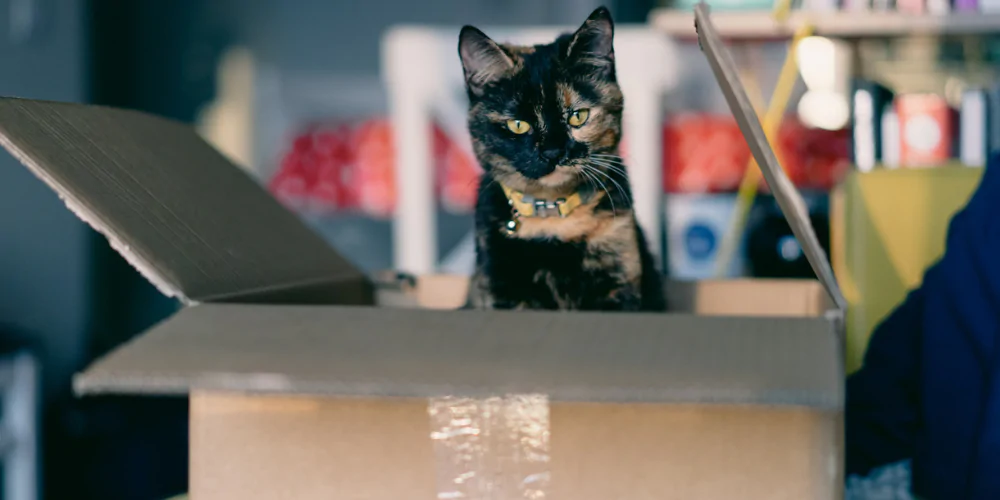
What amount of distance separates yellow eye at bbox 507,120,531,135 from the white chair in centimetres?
139

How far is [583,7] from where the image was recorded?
324 centimetres

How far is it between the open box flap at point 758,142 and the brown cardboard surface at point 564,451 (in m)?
0.12

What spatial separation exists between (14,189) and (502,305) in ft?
7.04

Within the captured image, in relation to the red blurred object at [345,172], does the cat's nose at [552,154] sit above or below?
below

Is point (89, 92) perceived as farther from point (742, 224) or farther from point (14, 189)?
point (742, 224)

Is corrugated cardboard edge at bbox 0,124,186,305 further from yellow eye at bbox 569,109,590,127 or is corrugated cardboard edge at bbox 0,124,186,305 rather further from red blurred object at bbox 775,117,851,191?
red blurred object at bbox 775,117,851,191

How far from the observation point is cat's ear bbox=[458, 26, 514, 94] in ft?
2.64

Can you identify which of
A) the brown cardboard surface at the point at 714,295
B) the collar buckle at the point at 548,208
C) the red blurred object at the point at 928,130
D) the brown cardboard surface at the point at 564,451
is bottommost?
the brown cardboard surface at the point at 564,451

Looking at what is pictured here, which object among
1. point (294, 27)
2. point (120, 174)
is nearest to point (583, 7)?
point (294, 27)

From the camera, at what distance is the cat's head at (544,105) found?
2.57 feet

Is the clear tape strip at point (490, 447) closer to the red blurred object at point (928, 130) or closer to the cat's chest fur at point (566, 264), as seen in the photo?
the cat's chest fur at point (566, 264)

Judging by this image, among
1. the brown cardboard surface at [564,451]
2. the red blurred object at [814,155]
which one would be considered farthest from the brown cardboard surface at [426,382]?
the red blurred object at [814,155]

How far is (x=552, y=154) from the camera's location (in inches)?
30.5

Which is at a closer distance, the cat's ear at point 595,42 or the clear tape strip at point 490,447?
the clear tape strip at point 490,447
